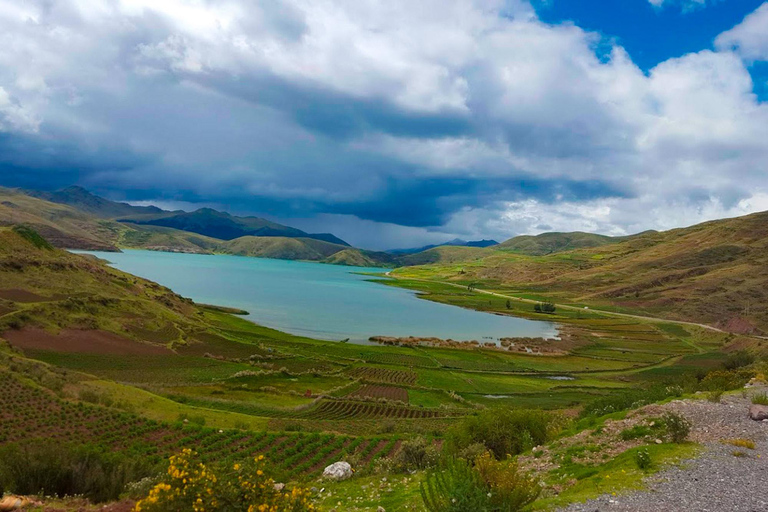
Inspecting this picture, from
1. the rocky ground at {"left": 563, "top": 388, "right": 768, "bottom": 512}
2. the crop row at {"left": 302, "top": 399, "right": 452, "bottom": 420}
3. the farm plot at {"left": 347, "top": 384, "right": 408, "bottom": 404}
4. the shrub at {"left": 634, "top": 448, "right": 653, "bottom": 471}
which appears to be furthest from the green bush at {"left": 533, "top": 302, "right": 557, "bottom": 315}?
the shrub at {"left": 634, "top": 448, "right": 653, "bottom": 471}

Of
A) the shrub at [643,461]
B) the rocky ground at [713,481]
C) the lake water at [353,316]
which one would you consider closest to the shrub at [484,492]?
the rocky ground at [713,481]

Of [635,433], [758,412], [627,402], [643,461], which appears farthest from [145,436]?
[758,412]

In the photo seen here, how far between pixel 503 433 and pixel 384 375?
47.8m

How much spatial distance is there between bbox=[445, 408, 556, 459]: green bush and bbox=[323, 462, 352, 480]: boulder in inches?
211

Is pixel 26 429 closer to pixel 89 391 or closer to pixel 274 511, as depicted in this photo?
pixel 89 391

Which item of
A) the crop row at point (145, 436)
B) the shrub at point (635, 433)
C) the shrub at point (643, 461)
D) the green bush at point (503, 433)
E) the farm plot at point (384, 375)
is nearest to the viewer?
the shrub at point (643, 461)

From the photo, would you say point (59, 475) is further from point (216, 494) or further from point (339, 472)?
point (216, 494)

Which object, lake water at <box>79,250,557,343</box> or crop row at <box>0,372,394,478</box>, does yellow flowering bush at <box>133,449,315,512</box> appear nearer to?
crop row at <box>0,372,394,478</box>

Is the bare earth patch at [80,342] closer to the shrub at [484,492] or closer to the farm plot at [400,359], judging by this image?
the farm plot at [400,359]

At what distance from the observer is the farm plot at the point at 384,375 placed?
216 ft

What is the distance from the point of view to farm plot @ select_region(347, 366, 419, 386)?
6588 cm

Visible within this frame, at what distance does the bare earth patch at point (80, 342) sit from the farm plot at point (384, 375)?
105 ft

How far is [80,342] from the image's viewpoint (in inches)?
2571

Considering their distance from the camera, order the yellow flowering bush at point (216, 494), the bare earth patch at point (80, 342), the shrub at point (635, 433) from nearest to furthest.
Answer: the yellow flowering bush at point (216, 494), the shrub at point (635, 433), the bare earth patch at point (80, 342)
